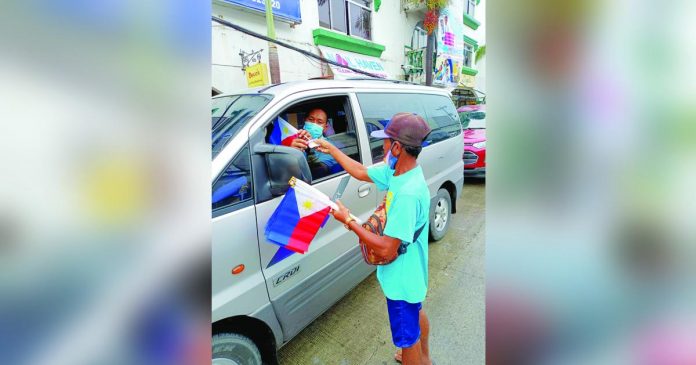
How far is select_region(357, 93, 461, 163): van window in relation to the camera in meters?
2.97

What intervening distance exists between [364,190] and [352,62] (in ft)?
28.0

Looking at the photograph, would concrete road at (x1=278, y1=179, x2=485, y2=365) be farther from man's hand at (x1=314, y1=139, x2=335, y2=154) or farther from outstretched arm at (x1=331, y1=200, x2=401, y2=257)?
man's hand at (x1=314, y1=139, x2=335, y2=154)

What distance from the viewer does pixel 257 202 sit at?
6.34 feet

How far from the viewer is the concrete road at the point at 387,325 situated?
248cm

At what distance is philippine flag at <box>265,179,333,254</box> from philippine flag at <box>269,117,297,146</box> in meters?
0.51

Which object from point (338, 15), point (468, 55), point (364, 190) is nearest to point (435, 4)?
point (338, 15)

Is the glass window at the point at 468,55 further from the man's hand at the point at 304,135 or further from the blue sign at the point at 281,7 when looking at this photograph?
the man's hand at the point at 304,135

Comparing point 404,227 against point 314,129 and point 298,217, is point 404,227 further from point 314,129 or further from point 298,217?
point 314,129

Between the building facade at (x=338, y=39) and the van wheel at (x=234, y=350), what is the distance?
2.85m

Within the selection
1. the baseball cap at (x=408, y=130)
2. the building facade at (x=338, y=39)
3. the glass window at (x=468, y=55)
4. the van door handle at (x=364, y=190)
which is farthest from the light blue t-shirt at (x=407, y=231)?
the glass window at (x=468, y=55)

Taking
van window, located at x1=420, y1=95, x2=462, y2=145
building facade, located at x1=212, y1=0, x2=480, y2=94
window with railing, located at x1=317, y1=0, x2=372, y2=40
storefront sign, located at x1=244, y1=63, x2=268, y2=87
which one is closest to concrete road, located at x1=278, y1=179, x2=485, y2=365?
van window, located at x1=420, y1=95, x2=462, y2=145
